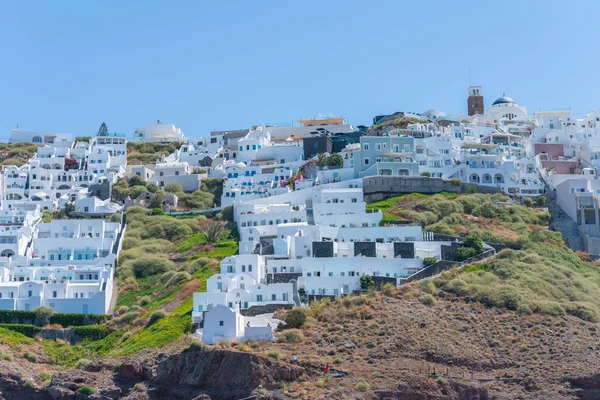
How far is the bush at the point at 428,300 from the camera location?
51.4 metres

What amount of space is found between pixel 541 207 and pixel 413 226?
12.0 meters

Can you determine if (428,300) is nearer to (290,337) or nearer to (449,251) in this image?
(449,251)

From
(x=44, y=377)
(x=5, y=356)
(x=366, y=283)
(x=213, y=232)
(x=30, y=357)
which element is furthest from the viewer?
(x=213, y=232)

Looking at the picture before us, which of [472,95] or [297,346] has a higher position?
[472,95]

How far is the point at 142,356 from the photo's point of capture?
48250 millimetres

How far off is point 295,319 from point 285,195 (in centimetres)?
2071

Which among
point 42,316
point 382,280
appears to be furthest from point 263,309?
point 42,316

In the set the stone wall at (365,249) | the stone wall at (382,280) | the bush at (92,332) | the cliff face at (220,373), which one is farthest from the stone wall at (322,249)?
the cliff face at (220,373)

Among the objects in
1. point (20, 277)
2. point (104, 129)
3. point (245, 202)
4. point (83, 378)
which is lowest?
point (83, 378)

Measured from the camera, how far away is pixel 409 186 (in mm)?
71562

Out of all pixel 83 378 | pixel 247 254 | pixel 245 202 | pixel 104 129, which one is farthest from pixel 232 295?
pixel 104 129

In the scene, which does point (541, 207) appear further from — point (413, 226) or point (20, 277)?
point (20, 277)

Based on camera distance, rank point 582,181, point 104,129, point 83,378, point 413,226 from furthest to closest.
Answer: point 104,129 < point 582,181 < point 413,226 < point 83,378

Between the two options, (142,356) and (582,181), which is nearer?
(142,356)
